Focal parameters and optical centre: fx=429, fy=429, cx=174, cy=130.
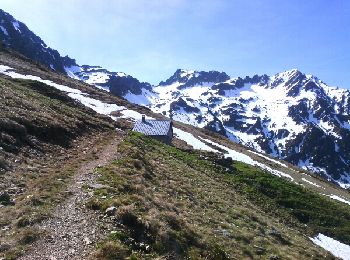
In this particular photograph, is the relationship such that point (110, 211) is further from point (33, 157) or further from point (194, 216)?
point (33, 157)

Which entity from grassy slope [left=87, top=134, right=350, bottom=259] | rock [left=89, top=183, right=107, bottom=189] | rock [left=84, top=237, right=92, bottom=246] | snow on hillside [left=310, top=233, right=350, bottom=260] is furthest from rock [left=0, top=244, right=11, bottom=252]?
snow on hillside [left=310, top=233, right=350, bottom=260]

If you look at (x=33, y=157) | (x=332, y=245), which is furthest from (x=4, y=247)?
(x=332, y=245)

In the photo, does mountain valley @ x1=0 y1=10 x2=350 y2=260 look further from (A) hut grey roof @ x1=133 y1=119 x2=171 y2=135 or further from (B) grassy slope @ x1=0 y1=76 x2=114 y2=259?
(A) hut grey roof @ x1=133 y1=119 x2=171 y2=135

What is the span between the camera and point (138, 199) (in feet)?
71.0

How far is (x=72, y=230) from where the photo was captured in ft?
55.0

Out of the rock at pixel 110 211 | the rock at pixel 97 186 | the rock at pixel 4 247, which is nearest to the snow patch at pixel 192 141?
the rock at pixel 97 186

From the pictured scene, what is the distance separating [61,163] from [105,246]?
17160 millimetres

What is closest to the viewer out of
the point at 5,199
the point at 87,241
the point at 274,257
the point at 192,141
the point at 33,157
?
the point at 87,241

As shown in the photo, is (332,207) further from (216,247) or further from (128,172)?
(216,247)

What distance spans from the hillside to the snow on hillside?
737 mm

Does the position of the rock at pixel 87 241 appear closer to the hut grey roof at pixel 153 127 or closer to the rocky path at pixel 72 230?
the rocky path at pixel 72 230

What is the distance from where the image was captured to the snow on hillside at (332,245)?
37819 mm

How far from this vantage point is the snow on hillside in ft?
124

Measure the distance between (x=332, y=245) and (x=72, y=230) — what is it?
30.6 metres
